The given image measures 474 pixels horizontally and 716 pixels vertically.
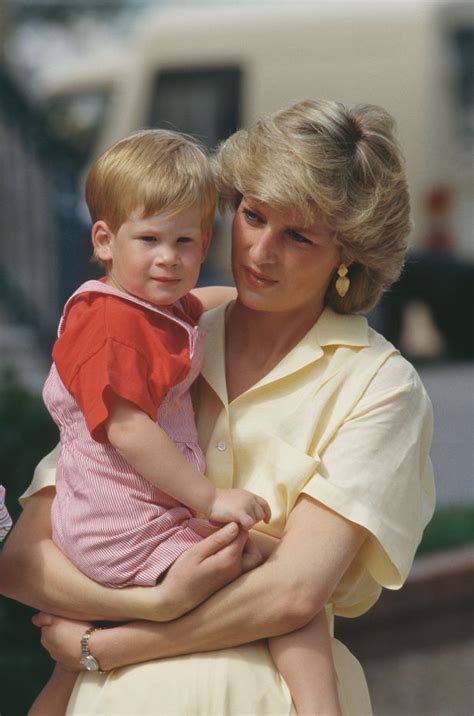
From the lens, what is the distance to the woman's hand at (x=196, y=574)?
2.48 meters

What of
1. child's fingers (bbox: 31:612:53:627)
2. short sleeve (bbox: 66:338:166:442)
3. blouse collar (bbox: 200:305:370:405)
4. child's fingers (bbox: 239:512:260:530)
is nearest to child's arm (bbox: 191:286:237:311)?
blouse collar (bbox: 200:305:370:405)

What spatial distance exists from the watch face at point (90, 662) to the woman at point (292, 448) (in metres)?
0.01

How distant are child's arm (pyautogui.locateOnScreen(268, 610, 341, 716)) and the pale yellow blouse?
28 mm

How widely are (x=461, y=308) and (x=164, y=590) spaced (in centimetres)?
892

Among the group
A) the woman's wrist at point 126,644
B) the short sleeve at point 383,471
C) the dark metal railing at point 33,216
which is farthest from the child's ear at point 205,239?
the dark metal railing at point 33,216

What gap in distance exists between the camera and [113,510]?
8.23 feet

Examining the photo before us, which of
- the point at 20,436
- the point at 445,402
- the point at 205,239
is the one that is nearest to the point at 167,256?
the point at 205,239

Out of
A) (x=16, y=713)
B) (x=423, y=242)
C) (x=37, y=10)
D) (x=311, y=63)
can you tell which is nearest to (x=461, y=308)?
(x=423, y=242)

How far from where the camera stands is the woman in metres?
2.52

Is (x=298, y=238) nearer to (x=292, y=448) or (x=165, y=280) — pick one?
(x=165, y=280)

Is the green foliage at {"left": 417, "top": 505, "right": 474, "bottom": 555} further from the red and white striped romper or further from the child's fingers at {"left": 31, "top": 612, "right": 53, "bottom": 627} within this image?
the red and white striped romper

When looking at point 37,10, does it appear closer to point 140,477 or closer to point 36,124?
point 36,124

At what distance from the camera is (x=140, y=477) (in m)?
2.52

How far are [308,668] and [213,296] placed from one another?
82cm
